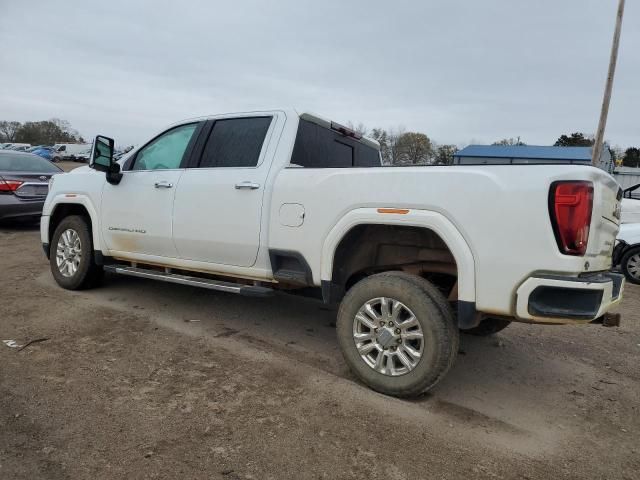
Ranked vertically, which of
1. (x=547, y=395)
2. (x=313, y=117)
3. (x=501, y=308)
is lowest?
(x=547, y=395)

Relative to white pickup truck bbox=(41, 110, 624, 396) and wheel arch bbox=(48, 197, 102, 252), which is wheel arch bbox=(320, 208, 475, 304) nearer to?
white pickup truck bbox=(41, 110, 624, 396)

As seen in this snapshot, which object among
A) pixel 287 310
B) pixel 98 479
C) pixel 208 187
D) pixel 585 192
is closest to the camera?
pixel 98 479

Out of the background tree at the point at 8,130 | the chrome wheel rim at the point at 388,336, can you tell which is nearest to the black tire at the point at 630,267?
the chrome wheel rim at the point at 388,336

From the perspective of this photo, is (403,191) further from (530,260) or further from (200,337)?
(200,337)

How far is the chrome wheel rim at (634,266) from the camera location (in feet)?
25.0

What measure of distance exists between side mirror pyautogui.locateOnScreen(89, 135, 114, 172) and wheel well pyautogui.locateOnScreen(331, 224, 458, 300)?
280 centimetres

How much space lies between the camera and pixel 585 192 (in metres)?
2.44

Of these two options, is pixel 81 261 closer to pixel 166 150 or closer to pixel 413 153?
pixel 166 150

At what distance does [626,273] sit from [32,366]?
27.6 ft

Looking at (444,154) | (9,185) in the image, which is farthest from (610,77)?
(444,154)

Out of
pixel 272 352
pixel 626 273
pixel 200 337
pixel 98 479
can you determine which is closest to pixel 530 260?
pixel 272 352

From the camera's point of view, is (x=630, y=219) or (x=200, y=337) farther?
(x=630, y=219)

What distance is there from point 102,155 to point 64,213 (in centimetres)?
126

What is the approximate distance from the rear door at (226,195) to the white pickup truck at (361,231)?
0.04 ft
